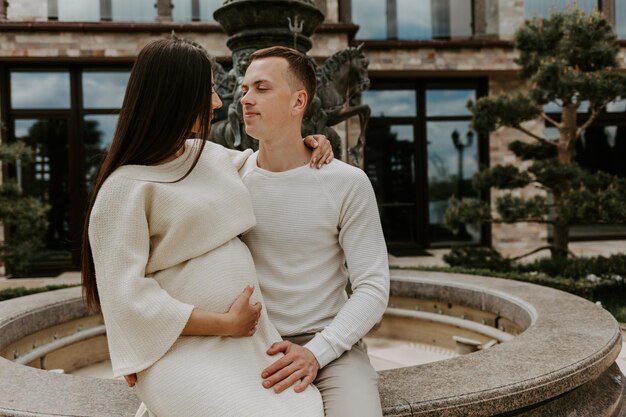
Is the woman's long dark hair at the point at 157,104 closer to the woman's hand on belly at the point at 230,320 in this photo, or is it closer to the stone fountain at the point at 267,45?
the woman's hand on belly at the point at 230,320


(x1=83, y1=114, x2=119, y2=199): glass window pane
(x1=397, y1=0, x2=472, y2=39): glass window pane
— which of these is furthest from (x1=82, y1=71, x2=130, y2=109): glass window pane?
(x1=397, y1=0, x2=472, y2=39): glass window pane

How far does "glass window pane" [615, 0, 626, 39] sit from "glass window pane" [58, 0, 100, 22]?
10270 millimetres

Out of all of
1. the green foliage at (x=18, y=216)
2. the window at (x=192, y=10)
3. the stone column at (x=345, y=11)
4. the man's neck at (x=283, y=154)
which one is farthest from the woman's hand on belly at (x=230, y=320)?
the stone column at (x=345, y=11)

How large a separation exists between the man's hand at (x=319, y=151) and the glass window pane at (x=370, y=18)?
10330mm

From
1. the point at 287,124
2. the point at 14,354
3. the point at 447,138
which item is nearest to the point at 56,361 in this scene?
the point at 14,354

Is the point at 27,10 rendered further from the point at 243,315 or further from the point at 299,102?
the point at 243,315

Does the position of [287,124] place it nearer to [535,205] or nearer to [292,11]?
[292,11]

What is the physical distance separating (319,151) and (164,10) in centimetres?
996

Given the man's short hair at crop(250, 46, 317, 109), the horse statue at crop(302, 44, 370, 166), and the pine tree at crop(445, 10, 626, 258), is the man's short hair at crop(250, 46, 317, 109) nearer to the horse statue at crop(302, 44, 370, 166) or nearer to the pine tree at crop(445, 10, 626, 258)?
the horse statue at crop(302, 44, 370, 166)

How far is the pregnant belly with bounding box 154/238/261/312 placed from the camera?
1.55m

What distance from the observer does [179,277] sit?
1.54 m

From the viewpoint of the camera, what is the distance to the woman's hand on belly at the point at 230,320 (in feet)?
4.88

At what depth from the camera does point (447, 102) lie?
1258cm

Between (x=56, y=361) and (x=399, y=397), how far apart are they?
2.91m
